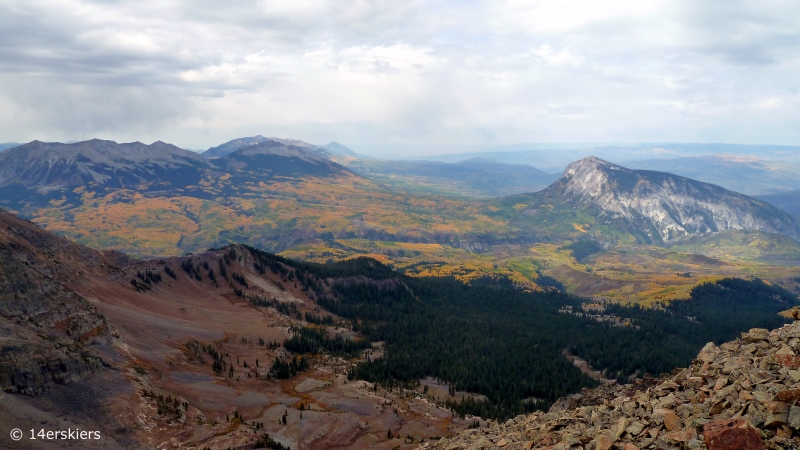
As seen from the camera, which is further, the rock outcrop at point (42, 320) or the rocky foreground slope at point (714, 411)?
the rock outcrop at point (42, 320)

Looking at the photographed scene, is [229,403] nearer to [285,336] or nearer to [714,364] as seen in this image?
[285,336]

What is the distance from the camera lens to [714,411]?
111 ft

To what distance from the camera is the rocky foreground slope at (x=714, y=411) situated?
29.5m

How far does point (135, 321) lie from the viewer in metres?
139

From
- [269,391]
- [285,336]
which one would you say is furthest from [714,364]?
[285,336]

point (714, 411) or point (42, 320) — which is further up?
point (714, 411)

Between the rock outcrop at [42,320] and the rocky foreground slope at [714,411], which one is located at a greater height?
the rocky foreground slope at [714,411]

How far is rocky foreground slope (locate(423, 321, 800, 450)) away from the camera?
29.5 m

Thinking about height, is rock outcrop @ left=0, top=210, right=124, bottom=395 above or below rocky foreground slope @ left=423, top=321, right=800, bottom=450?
below

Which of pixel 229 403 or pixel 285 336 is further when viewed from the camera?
pixel 285 336

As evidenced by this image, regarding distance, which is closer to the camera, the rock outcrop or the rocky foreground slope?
the rocky foreground slope

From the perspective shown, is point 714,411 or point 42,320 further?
point 42,320

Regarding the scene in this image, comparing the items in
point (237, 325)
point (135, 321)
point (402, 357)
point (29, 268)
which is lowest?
point (402, 357)

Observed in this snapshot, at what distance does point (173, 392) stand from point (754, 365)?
10310 cm
